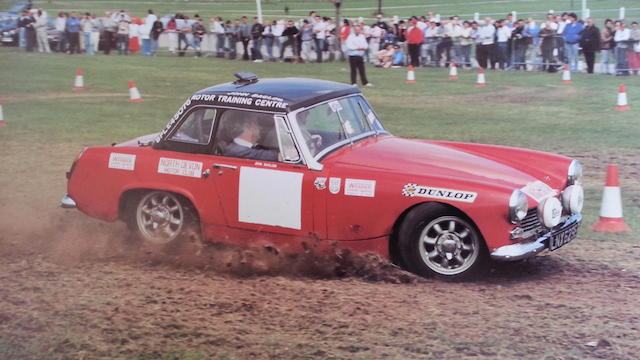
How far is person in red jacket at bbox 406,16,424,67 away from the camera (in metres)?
29.5

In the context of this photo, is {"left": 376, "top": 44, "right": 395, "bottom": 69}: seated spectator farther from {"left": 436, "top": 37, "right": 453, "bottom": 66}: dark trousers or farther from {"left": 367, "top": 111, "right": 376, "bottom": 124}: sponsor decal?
{"left": 367, "top": 111, "right": 376, "bottom": 124}: sponsor decal

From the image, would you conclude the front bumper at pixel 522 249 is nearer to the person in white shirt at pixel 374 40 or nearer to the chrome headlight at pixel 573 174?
the chrome headlight at pixel 573 174

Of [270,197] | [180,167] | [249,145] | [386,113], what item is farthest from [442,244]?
[386,113]

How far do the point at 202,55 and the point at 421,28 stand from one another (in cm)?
979

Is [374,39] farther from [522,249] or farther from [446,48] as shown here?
A: [522,249]

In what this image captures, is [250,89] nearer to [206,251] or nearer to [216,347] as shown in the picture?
[206,251]

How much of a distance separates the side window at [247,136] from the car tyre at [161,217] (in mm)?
639

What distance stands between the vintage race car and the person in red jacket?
71.1 ft

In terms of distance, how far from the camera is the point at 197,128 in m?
7.95

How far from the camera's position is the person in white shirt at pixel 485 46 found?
28.5 metres

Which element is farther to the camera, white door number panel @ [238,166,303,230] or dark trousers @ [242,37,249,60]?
dark trousers @ [242,37,249,60]

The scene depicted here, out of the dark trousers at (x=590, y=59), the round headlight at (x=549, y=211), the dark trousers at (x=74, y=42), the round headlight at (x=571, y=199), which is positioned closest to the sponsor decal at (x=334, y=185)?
the round headlight at (x=549, y=211)

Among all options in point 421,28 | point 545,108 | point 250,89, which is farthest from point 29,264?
point 421,28

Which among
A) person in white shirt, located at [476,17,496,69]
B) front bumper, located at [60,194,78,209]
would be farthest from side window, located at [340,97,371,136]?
person in white shirt, located at [476,17,496,69]
